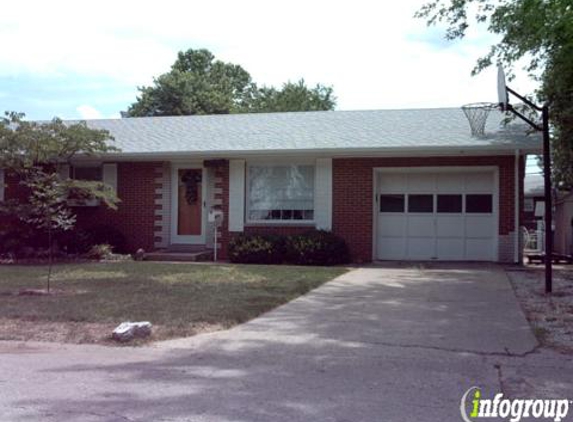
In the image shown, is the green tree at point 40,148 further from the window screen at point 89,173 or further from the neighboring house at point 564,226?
the neighboring house at point 564,226

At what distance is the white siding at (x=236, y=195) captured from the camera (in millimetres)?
17891

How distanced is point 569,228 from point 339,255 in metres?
9.65

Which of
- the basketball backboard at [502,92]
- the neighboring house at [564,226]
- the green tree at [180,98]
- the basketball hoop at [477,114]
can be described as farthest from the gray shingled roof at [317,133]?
the green tree at [180,98]

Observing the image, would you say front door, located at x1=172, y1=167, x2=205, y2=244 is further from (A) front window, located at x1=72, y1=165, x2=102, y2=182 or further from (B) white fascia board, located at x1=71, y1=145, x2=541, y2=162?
(A) front window, located at x1=72, y1=165, x2=102, y2=182

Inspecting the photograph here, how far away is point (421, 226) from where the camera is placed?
17406 mm

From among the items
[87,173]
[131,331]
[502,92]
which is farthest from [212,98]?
[131,331]

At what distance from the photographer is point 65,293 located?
34.9ft

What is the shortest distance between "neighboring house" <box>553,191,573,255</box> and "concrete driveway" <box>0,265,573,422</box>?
13.9 m

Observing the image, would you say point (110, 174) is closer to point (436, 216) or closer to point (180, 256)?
point (180, 256)

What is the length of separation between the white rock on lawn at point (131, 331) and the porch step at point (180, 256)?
31.9 ft

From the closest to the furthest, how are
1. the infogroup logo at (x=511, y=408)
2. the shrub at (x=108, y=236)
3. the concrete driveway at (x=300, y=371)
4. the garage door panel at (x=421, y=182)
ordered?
the infogroup logo at (x=511, y=408) < the concrete driveway at (x=300, y=371) < the garage door panel at (x=421, y=182) < the shrub at (x=108, y=236)

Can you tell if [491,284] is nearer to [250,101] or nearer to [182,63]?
[250,101]

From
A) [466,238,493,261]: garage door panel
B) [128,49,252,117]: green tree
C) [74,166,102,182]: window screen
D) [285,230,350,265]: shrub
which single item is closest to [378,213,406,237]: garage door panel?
[285,230,350,265]: shrub

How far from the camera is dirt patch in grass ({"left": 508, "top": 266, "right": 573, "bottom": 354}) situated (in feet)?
24.6
